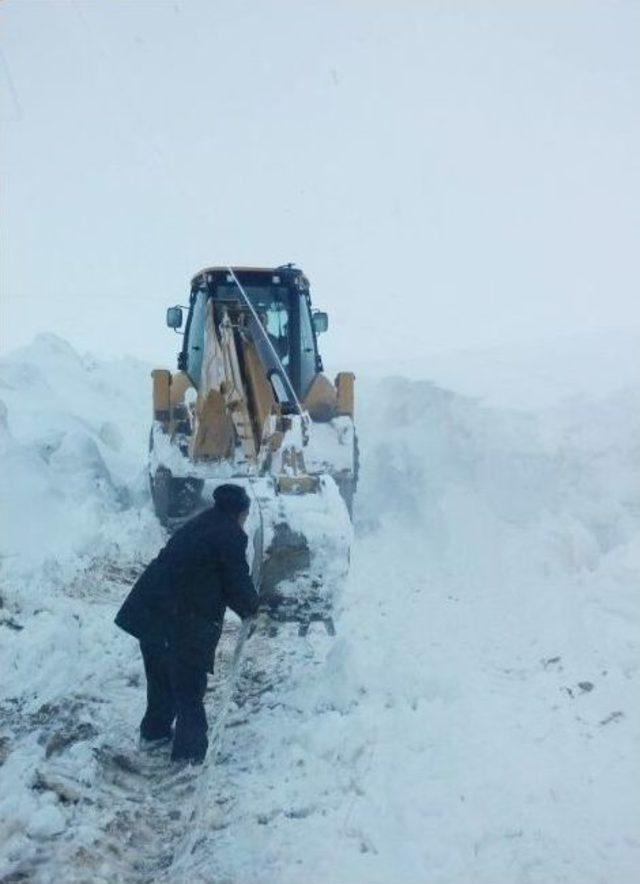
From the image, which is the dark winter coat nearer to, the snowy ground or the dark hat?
the dark hat

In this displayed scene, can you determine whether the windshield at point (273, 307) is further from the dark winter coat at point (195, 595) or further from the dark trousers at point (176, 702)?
the dark trousers at point (176, 702)

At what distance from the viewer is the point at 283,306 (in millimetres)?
8547

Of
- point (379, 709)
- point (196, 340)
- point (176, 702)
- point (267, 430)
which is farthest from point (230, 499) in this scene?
point (196, 340)

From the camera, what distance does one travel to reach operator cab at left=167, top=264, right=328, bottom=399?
841 centimetres

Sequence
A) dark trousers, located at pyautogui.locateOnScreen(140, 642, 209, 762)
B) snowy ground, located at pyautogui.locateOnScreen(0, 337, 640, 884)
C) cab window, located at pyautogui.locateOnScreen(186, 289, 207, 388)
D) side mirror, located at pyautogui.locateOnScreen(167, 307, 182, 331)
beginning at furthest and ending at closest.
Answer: side mirror, located at pyautogui.locateOnScreen(167, 307, 182, 331) → cab window, located at pyautogui.locateOnScreen(186, 289, 207, 388) → dark trousers, located at pyautogui.locateOnScreen(140, 642, 209, 762) → snowy ground, located at pyautogui.locateOnScreen(0, 337, 640, 884)

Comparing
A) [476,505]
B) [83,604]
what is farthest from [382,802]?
[476,505]

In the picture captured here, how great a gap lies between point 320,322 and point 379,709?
5188 mm

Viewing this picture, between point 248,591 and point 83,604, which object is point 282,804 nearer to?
point 248,591

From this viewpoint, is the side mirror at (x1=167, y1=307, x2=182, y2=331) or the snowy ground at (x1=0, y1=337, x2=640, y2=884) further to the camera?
the side mirror at (x1=167, y1=307, x2=182, y2=331)

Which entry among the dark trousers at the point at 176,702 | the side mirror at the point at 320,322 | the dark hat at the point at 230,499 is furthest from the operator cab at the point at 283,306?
the dark trousers at the point at 176,702

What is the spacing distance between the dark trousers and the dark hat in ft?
2.49

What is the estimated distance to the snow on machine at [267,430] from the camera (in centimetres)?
444

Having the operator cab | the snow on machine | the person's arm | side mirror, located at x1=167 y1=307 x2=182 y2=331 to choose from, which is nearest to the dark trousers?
the person's arm

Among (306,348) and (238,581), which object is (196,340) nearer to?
(306,348)
